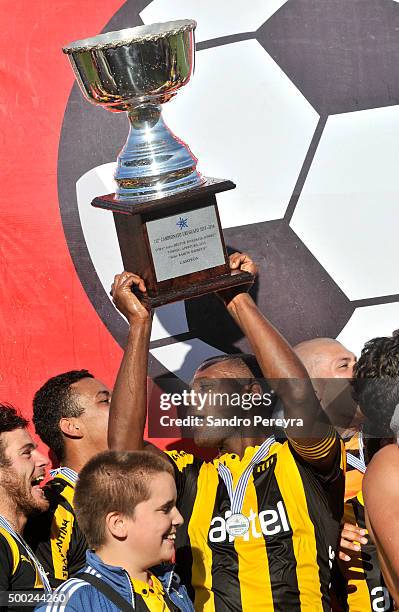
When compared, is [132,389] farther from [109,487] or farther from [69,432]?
[69,432]

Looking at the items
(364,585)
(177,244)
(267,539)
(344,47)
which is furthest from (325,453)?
(344,47)

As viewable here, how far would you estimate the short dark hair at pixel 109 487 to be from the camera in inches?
93.1

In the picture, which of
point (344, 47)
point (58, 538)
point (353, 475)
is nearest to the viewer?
point (58, 538)

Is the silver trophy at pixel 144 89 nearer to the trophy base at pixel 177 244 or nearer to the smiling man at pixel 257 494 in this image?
the trophy base at pixel 177 244

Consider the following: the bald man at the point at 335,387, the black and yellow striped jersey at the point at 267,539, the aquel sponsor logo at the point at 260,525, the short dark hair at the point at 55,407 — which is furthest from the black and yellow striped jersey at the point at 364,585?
the short dark hair at the point at 55,407

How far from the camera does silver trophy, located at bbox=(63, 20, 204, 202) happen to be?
2.75m

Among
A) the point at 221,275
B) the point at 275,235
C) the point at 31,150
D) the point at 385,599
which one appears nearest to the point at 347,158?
the point at 275,235

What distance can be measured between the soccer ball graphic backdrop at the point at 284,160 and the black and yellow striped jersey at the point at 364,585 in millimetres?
811

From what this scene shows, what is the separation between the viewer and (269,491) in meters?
2.94

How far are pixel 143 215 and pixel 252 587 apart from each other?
1084 millimetres

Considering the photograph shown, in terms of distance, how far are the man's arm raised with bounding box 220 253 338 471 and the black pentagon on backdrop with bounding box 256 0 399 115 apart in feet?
3.42

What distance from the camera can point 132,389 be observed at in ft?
9.11

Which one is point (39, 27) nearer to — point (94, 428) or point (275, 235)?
point (275, 235)

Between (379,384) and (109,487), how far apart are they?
2.39 feet
